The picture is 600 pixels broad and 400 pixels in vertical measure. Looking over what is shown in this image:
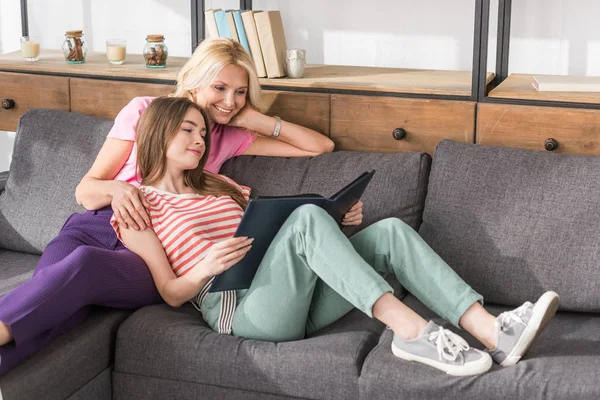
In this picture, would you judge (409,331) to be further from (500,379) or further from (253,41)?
(253,41)

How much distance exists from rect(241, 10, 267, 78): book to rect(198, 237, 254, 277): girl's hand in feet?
3.23

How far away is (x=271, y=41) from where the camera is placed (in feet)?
9.67

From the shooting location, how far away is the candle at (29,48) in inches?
131

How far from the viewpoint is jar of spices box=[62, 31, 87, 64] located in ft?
10.7

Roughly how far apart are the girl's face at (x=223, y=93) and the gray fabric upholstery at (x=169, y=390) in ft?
2.82

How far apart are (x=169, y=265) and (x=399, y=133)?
0.88 m

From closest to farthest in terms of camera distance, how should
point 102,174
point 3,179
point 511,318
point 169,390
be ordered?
point 511,318, point 169,390, point 102,174, point 3,179

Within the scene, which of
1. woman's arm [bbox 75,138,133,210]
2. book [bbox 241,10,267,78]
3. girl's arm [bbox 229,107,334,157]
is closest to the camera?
woman's arm [bbox 75,138,133,210]

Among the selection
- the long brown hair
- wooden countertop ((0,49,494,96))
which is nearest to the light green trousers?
the long brown hair

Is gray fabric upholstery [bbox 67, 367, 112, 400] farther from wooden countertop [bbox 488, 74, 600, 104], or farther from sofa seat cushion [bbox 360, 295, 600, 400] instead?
wooden countertop [bbox 488, 74, 600, 104]

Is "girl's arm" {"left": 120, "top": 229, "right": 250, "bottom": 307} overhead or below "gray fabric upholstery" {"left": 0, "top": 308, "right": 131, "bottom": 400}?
overhead

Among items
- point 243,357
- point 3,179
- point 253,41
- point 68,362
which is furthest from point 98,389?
point 253,41

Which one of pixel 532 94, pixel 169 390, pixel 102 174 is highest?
pixel 532 94

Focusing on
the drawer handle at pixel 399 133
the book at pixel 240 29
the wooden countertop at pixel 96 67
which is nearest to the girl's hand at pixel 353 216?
the drawer handle at pixel 399 133
